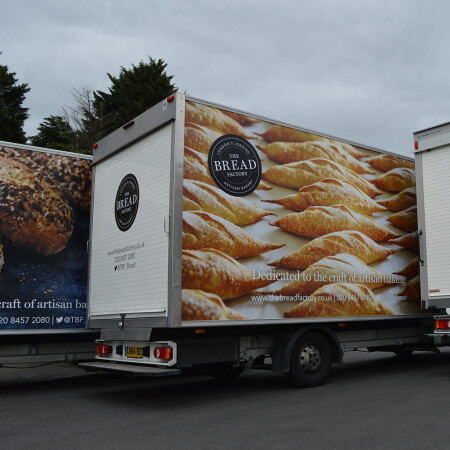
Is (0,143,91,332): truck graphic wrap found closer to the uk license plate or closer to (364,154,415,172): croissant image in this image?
the uk license plate

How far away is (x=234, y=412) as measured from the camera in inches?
253

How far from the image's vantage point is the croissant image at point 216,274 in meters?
6.57

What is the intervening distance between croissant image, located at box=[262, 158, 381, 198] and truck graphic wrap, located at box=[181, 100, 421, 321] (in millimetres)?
15

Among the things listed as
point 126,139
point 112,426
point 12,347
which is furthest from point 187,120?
point 12,347

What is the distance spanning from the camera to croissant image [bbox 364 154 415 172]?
358 inches

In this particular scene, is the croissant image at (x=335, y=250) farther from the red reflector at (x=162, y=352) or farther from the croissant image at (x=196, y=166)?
the red reflector at (x=162, y=352)

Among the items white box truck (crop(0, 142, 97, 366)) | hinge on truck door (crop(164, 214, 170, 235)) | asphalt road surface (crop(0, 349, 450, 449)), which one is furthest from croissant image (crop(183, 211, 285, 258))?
white box truck (crop(0, 142, 97, 366))

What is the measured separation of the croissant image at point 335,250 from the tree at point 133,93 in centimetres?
2004

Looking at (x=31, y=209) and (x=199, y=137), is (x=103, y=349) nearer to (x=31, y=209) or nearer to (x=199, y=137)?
(x=31, y=209)

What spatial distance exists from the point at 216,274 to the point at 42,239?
311 cm

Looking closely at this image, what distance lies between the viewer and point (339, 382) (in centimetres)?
839

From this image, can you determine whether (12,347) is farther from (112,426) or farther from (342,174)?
(342,174)

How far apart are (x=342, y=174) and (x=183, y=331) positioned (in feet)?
11.7

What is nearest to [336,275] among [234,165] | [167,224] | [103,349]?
[234,165]
